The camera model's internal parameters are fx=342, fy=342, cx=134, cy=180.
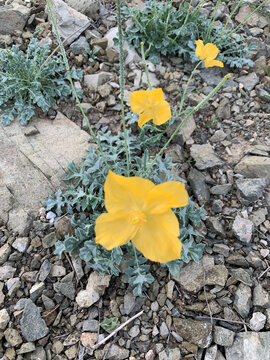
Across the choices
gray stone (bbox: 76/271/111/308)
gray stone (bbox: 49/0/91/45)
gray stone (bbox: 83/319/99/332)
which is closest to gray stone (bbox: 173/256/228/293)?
gray stone (bbox: 76/271/111/308)

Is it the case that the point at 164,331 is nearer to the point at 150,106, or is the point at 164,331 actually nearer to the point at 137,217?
the point at 137,217

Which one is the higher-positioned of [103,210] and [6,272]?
[103,210]

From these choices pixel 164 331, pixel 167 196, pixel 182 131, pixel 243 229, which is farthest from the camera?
pixel 182 131

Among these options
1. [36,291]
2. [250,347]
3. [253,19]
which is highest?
[253,19]

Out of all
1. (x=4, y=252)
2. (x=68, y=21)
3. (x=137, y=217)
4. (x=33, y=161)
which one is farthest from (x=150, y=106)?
(x=68, y=21)

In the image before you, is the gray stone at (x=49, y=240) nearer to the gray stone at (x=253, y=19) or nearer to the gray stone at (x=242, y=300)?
the gray stone at (x=242, y=300)

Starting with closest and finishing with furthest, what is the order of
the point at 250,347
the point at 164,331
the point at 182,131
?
the point at 250,347 → the point at 164,331 → the point at 182,131

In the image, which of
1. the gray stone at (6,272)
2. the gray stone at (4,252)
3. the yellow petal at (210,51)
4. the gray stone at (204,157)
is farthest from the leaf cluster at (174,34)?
the gray stone at (6,272)

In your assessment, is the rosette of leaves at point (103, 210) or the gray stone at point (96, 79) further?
the gray stone at point (96, 79)

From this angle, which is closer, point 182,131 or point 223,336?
point 223,336
